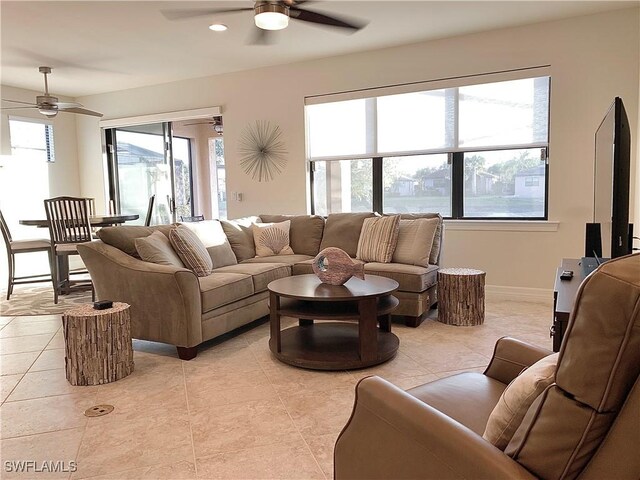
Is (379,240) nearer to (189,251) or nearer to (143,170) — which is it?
(189,251)

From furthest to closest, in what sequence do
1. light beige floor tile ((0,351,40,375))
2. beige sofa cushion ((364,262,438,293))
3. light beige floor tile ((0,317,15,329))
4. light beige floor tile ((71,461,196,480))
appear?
light beige floor tile ((0,317,15,329)), beige sofa cushion ((364,262,438,293)), light beige floor tile ((0,351,40,375)), light beige floor tile ((71,461,196,480))

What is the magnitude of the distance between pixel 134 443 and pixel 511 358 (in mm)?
1602

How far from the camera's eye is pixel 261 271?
12.2 ft

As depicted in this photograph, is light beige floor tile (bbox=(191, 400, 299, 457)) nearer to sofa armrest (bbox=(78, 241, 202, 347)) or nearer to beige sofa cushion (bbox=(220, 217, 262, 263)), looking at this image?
sofa armrest (bbox=(78, 241, 202, 347))

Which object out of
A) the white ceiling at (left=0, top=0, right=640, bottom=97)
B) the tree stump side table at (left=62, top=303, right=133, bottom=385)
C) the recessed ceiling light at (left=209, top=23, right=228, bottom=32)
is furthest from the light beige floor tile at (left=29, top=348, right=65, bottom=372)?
the recessed ceiling light at (left=209, top=23, right=228, bottom=32)

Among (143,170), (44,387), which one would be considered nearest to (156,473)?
(44,387)

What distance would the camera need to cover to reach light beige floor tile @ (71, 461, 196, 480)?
1751mm

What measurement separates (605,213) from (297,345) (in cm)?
196

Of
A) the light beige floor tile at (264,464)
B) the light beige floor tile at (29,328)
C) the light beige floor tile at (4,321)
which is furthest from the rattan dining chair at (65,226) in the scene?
the light beige floor tile at (264,464)

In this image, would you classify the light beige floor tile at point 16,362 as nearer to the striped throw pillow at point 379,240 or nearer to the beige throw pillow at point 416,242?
the striped throw pillow at point 379,240

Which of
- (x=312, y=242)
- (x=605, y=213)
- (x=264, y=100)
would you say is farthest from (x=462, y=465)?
(x=264, y=100)

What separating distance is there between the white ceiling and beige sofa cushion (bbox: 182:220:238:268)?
1.80m

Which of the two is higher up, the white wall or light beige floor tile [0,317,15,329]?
the white wall

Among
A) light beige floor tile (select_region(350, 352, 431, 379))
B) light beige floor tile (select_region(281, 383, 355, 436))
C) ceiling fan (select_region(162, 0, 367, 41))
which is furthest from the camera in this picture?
ceiling fan (select_region(162, 0, 367, 41))
